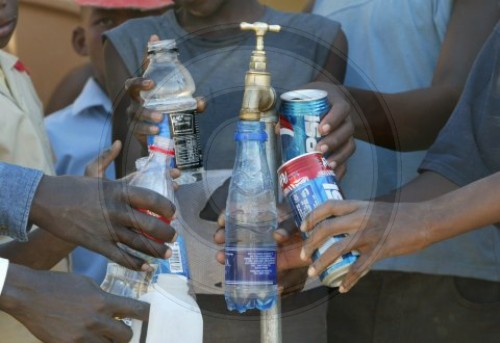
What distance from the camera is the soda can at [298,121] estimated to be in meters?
1.79

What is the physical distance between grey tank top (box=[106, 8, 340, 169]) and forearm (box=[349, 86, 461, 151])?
0.55ft

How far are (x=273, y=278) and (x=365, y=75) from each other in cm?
96

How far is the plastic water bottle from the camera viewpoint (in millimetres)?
1697

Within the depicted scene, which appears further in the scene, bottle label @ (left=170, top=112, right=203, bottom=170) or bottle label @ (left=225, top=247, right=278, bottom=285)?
bottle label @ (left=170, top=112, right=203, bottom=170)

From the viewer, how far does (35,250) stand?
2.30 m

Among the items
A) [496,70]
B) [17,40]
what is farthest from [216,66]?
[17,40]

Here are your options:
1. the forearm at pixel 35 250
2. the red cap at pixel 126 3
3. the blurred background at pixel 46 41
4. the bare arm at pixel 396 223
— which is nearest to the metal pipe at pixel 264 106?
the bare arm at pixel 396 223

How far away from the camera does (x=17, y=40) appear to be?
14.8 feet

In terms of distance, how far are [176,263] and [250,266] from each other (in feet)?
0.53

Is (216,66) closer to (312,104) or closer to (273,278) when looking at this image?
(312,104)

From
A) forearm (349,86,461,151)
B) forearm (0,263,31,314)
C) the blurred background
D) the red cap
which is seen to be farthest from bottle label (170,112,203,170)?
the blurred background

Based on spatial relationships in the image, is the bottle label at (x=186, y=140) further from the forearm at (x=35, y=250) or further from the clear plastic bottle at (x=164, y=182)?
the forearm at (x=35, y=250)

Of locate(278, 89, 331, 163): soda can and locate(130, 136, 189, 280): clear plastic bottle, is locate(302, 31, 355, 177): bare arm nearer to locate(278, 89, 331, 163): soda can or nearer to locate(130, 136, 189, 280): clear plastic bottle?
locate(278, 89, 331, 163): soda can

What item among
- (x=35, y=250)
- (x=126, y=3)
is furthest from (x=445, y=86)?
(x=126, y=3)
